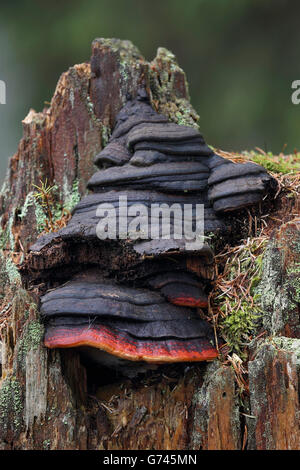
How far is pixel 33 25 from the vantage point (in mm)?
7965

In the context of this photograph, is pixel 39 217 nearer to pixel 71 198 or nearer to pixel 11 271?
pixel 71 198

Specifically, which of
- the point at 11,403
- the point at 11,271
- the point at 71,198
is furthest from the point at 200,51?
the point at 11,403

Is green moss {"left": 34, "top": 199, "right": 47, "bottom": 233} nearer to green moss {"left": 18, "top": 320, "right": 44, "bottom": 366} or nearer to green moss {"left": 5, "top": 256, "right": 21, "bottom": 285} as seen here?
green moss {"left": 5, "top": 256, "right": 21, "bottom": 285}

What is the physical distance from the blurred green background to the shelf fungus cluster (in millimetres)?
4532

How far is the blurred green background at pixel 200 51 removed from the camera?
Answer: 293 inches

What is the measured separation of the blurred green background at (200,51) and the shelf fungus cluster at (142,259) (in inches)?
178

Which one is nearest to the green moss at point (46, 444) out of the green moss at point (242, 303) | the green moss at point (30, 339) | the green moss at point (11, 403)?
the green moss at point (11, 403)

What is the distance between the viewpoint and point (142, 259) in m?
2.56

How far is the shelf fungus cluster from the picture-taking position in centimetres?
248

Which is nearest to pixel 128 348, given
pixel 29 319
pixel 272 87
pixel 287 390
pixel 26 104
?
pixel 29 319

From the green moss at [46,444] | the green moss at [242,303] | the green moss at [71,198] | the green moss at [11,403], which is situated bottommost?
the green moss at [46,444]

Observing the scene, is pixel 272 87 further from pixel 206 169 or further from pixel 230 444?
pixel 230 444

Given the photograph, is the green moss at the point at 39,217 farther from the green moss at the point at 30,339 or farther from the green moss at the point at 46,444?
the green moss at the point at 46,444

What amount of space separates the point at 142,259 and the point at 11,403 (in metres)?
1.05
